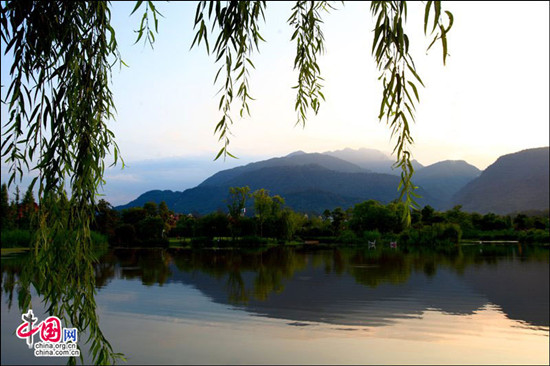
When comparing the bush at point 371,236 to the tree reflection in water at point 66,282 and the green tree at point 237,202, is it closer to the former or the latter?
the green tree at point 237,202

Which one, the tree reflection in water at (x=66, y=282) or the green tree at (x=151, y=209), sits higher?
the green tree at (x=151, y=209)

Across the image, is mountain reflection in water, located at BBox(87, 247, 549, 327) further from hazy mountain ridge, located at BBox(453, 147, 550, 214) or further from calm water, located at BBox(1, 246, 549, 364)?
hazy mountain ridge, located at BBox(453, 147, 550, 214)

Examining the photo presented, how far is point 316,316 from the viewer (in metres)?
13.1

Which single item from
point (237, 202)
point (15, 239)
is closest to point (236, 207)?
point (237, 202)

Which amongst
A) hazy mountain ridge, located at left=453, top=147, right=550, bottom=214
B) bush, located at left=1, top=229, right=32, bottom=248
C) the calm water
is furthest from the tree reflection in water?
hazy mountain ridge, located at left=453, top=147, right=550, bottom=214

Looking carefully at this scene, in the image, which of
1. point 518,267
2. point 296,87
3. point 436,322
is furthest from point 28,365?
point 518,267

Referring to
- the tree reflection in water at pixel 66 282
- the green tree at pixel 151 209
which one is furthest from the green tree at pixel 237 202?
the tree reflection in water at pixel 66 282

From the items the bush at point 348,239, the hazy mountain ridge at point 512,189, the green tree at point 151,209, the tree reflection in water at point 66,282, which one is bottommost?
the bush at point 348,239

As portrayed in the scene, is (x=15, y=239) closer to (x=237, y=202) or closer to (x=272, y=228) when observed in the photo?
(x=237, y=202)

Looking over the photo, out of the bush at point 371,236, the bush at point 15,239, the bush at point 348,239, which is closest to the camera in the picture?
the bush at point 15,239

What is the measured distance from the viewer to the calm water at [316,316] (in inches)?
378

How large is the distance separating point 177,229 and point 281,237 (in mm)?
15096

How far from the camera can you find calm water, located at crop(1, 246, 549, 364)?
961 centimetres

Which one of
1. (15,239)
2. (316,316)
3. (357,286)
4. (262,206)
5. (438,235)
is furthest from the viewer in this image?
(262,206)
